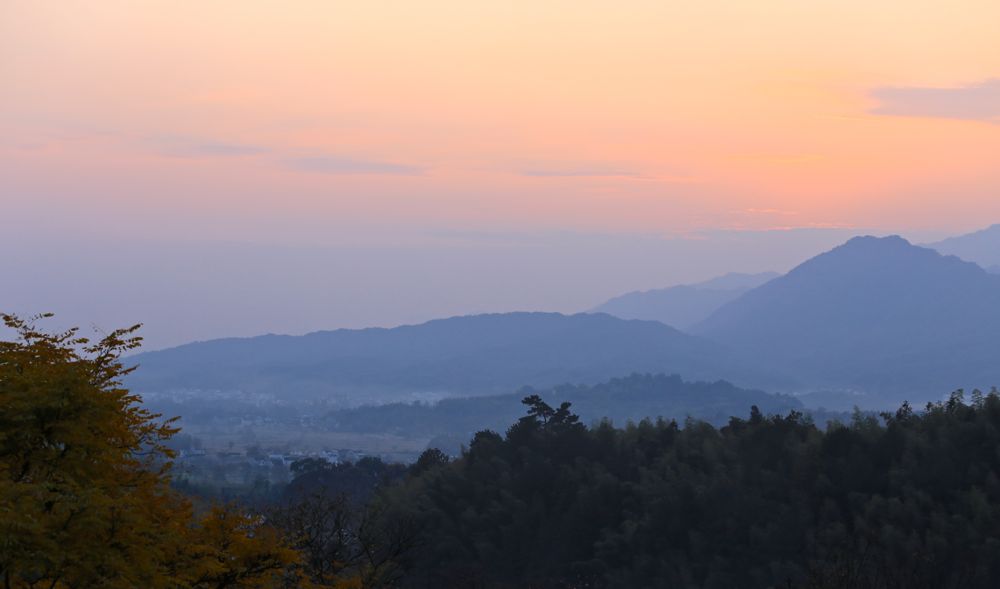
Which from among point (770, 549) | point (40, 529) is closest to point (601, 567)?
point (770, 549)

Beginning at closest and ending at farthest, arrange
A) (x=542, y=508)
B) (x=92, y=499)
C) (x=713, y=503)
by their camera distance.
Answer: (x=92, y=499)
(x=713, y=503)
(x=542, y=508)

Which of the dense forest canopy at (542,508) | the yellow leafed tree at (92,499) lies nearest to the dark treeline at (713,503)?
the dense forest canopy at (542,508)

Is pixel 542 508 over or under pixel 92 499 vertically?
under

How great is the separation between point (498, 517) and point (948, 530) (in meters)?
18.0

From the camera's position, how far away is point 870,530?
3266cm

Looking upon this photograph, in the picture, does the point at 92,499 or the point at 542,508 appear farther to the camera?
the point at 542,508

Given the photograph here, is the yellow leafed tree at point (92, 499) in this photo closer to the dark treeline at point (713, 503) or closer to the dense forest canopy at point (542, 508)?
the dense forest canopy at point (542, 508)

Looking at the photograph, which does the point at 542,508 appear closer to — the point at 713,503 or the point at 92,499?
the point at 713,503

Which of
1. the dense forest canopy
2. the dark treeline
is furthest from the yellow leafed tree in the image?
the dark treeline

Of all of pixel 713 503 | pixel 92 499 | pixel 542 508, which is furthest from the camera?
pixel 542 508

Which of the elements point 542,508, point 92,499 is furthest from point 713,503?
point 92,499

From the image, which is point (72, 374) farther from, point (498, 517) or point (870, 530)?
point (498, 517)

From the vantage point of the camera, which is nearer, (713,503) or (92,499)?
(92,499)

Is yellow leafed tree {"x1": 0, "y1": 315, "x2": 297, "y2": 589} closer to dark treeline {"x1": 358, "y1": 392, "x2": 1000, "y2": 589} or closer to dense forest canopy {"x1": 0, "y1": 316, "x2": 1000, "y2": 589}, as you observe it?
dense forest canopy {"x1": 0, "y1": 316, "x2": 1000, "y2": 589}
